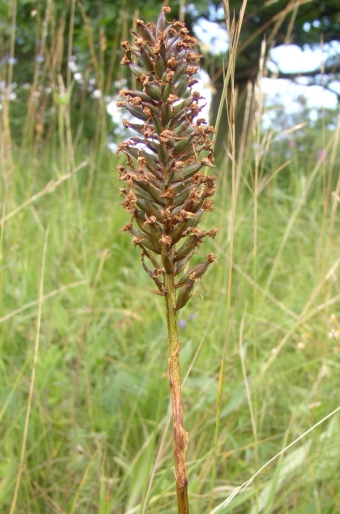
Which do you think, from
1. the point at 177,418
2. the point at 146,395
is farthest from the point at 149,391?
the point at 177,418

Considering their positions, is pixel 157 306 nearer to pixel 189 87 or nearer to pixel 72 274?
pixel 72 274

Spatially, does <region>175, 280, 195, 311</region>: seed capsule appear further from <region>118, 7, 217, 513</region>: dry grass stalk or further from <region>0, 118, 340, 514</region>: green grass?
<region>0, 118, 340, 514</region>: green grass

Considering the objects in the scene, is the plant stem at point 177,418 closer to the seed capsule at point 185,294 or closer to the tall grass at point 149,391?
the seed capsule at point 185,294

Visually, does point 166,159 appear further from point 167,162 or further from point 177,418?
point 177,418

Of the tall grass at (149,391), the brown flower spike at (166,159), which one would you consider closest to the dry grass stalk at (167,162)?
the brown flower spike at (166,159)

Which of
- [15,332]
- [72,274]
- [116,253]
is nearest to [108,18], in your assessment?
[116,253]
